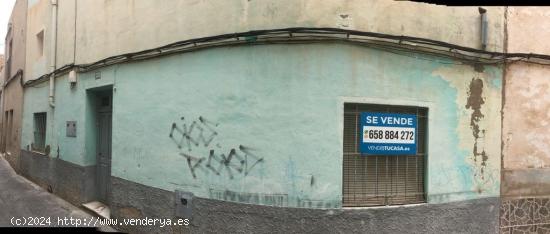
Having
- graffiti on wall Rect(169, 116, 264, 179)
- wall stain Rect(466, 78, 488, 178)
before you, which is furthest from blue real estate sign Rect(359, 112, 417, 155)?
graffiti on wall Rect(169, 116, 264, 179)

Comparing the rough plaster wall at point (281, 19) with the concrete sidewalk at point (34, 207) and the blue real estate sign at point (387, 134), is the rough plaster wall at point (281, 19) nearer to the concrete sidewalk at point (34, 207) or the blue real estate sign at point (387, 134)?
the blue real estate sign at point (387, 134)

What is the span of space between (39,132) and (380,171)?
9474mm

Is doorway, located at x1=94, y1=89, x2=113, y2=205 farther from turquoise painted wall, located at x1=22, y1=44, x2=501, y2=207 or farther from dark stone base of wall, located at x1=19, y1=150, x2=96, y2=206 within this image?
turquoise painted wall, located at x1=22, y1=44, x2=501, y2=207

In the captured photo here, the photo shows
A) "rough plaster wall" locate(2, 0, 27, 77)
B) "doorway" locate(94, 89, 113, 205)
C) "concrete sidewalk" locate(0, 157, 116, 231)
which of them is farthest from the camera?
"rough plaster wall" locate(2, 0, 27, 77)

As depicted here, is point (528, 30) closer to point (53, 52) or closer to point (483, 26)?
point (483, 26)

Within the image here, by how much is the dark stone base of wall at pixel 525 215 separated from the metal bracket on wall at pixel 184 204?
4.30 meters

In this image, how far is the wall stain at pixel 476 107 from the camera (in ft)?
18.2

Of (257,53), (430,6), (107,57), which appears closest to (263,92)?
(257,53)

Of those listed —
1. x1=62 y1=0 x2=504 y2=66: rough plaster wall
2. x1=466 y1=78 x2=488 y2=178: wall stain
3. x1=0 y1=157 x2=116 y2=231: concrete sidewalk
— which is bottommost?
x1=0 y1=157 x2=116 y2=231: concrete sidewalk

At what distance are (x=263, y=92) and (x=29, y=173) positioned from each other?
31.2 feet

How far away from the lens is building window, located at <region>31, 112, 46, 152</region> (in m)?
10.6

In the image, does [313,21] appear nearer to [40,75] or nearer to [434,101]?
[434,101]

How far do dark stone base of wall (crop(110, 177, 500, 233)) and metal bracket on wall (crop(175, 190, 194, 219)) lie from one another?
0.07 m

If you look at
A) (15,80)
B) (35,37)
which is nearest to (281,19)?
(35,37)
